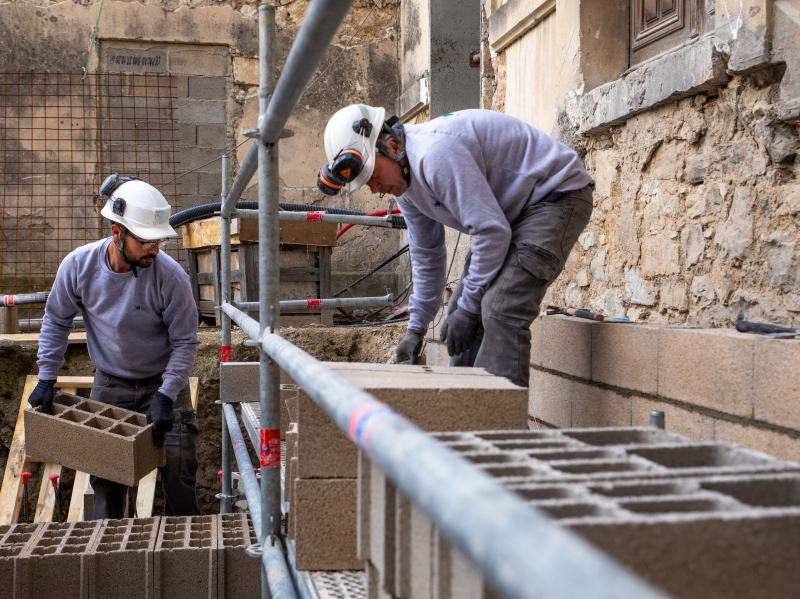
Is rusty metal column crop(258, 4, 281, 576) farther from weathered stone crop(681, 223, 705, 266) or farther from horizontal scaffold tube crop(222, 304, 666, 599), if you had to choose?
weathered stone crop(681, 223, 705, 266)

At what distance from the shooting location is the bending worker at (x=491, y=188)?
8.02 ft

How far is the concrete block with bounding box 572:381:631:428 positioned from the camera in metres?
2.66

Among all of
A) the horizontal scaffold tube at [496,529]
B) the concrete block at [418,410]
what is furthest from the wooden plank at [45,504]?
the horizontal scaffold tube at [496,529]

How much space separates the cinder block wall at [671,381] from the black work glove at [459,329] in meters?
0.45

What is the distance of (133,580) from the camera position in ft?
8.50

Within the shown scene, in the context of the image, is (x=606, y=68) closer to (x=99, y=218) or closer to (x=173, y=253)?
(x=173, y=253)

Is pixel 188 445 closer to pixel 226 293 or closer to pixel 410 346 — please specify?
pixel 226 293

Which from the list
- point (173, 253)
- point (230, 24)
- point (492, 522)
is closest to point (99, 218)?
point (173, 253)

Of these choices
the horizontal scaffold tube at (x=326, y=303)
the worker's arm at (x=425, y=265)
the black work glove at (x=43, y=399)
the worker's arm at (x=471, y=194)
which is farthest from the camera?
the horizontal scaffold tube at (x=326, y=303)

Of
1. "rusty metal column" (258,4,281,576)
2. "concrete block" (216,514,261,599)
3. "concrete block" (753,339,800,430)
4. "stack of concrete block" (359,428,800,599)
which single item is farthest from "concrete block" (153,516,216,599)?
"concrete block" (753,339,800,430)

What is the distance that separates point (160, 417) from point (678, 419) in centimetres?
240

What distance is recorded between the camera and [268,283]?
1804mm

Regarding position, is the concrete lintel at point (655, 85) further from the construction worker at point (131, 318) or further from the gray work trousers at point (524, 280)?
the construction worker at point (131, 318)

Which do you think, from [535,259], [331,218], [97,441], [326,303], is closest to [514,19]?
[331,218]
